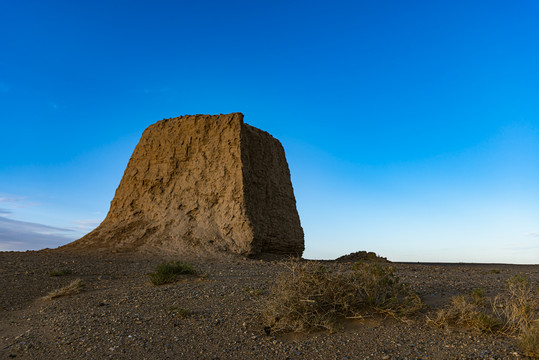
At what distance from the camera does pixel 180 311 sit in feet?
21.5

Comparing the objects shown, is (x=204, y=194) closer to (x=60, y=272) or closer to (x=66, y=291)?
(x=60, y=272)

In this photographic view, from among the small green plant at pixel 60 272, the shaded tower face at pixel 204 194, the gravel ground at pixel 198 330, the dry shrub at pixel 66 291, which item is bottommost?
the gravel ground at pixel 198 330

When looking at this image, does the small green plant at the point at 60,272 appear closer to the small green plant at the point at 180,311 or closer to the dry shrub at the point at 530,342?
the small green plant at the point at 180,311

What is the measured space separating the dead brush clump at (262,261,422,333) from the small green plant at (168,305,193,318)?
1.31m

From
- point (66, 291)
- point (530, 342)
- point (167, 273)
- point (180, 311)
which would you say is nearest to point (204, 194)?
point (167, 273)

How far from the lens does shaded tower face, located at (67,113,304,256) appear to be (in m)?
16.0

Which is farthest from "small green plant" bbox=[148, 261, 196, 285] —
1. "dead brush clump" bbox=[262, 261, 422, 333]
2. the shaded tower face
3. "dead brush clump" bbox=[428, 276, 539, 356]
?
"dead brush clump" bbox=[428, 276, 539, 356]

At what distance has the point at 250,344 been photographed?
5.44 m

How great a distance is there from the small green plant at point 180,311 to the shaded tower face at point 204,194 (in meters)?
8.27

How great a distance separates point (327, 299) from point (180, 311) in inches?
95.3

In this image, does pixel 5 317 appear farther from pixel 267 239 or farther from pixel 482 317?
pixel 267 239

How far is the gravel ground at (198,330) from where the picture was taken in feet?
17.0

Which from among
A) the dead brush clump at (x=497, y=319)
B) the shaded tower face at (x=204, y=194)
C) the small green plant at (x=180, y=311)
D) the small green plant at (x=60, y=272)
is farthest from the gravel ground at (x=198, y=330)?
the shaded tower face at (x=204, y=194)

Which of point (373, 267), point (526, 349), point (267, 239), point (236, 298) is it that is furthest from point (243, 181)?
point (526, 349)
